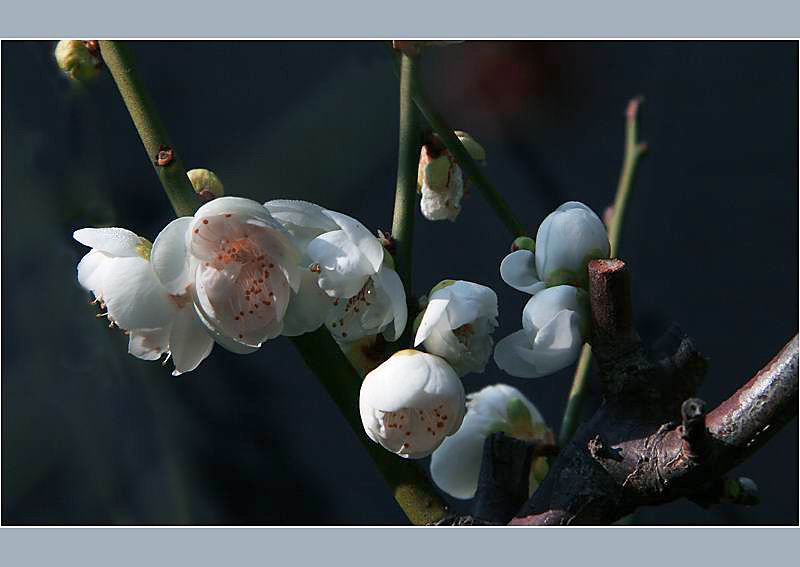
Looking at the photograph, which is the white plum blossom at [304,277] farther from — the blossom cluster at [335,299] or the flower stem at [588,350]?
the flower stem at [588,350]

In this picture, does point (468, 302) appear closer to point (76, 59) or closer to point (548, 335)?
point (548, 335)

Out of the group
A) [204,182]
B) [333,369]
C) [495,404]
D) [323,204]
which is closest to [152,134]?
[204,182]

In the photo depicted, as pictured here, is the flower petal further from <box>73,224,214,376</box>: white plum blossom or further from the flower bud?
the flower bud

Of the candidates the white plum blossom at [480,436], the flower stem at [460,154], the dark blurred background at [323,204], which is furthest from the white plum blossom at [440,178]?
the dark blurred background at [323,204]

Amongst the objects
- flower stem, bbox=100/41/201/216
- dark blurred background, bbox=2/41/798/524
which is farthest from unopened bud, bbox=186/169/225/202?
dark blurred background, bbox=2/41/798/524

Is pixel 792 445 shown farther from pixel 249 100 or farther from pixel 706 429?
pixel 706 429

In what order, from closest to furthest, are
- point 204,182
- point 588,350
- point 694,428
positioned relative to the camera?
point 694,428, point 204,182, point 588,350
